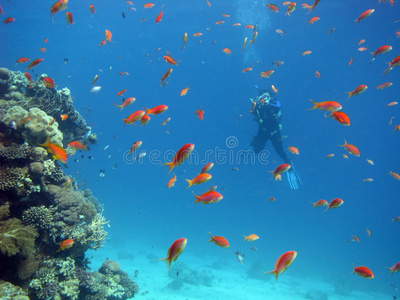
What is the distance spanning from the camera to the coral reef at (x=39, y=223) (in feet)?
13.0

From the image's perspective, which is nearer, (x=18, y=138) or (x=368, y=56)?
(x=18, y=138)

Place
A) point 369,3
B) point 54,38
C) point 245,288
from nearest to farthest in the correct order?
1. point 245,288
2. point 369,3
3. point 54,38

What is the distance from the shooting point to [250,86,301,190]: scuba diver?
44.7ft

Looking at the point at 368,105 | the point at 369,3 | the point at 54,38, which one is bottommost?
the point at 369,3

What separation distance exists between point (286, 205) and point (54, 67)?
322 ft

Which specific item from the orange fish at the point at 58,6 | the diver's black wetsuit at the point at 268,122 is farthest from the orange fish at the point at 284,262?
the diver's black wetsuit at the point at 268,122

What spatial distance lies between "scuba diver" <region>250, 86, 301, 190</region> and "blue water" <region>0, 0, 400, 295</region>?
535cm

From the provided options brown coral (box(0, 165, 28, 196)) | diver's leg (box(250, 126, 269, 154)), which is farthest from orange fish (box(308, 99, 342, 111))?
diver's leg (box(250, 126, 269, 154))

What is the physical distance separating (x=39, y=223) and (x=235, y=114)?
105304 millimetres

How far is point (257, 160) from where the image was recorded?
82.3 m

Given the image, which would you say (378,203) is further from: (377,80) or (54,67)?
(54,67)

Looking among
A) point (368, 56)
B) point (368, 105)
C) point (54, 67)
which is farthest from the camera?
point (54, 67)

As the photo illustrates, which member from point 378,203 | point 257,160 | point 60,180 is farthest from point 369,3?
point 378,203

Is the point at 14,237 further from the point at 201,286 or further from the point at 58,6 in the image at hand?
the point at 201,286
